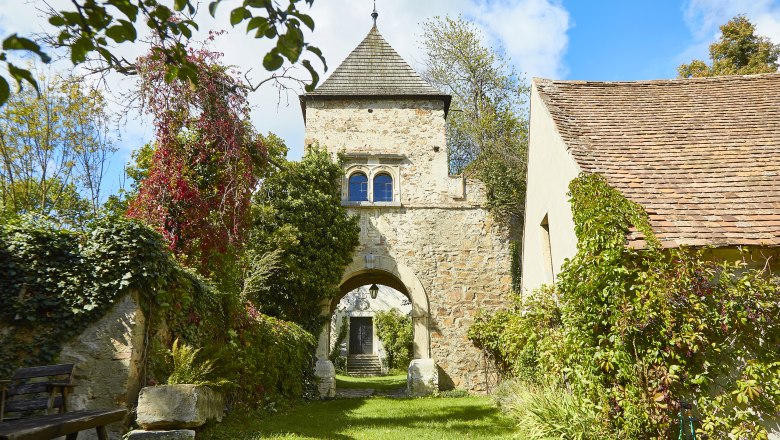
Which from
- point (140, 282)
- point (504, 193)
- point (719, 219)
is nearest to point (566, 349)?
point (719, 219)

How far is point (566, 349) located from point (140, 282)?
4879 mm

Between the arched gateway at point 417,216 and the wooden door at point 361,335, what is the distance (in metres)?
15.2

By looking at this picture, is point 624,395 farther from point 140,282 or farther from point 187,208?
point 187,208

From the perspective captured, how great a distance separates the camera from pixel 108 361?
5562 mm

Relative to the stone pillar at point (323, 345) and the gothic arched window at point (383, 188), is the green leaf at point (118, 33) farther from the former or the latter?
the gothic arched window at point (383, 188)

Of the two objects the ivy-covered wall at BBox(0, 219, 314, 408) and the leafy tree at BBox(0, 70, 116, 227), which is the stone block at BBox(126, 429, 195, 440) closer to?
the ivy-covered wall at BBox(0, 219, 314, 408)

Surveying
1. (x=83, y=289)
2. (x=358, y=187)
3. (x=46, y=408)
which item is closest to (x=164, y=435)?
(x=46, y=408)

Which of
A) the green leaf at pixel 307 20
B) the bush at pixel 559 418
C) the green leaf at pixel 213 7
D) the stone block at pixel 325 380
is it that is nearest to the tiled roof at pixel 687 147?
the bush at pixel 559 418

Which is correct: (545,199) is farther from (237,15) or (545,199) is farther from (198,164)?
(237,15)

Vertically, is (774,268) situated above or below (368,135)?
below

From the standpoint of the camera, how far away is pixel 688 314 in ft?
17.6

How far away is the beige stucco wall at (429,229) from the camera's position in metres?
13.5

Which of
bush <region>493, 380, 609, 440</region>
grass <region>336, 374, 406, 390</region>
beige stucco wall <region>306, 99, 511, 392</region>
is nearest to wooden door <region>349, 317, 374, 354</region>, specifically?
grass <region>336, 374, 406, 390</region>

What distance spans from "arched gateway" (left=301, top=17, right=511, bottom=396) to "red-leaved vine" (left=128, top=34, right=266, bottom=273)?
612cm
